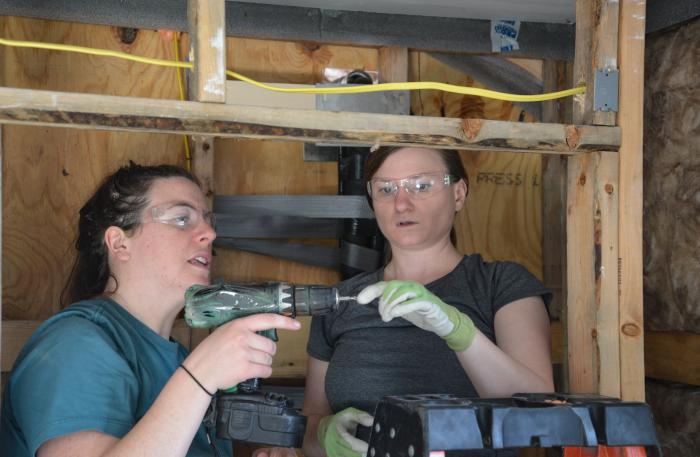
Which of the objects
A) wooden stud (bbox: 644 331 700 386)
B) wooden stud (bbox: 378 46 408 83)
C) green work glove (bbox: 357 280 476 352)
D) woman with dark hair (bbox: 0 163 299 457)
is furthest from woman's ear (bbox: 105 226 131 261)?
wooden stud (bbox: 644 331 700 386)

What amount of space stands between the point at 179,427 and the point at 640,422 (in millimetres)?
871

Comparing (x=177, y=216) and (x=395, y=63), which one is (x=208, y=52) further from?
(x=395, y=63)

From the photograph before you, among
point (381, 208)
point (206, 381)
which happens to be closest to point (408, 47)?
point (381, 208)

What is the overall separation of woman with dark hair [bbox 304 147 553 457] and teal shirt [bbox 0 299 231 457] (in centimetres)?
50

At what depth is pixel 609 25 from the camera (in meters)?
1.99

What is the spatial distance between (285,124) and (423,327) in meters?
0.61

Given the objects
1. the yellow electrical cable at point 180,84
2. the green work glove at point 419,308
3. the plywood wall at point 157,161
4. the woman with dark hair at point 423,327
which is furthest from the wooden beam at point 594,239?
the yellow electrical cable at point 180,84

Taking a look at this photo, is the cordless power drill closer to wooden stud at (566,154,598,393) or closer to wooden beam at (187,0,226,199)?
wooden beam at (187,0,226,199)

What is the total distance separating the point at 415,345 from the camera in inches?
90.6

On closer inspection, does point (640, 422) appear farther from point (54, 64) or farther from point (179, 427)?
point (54, 64)

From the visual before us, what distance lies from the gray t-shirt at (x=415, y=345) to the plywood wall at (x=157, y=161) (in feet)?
2.47

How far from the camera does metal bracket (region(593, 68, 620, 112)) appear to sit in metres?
1.98

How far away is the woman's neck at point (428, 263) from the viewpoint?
2.46 meters

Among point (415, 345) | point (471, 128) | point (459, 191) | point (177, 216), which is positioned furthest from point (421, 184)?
point (177, 216)
